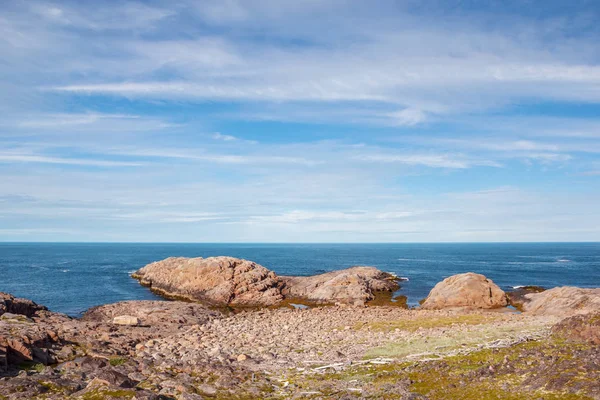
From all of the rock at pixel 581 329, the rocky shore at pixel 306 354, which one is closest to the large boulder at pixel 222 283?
the rocky shore at pixel 306 354

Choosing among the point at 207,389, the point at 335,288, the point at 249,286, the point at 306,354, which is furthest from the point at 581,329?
the point at 249,286

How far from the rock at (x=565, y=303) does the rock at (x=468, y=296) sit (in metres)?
3.34

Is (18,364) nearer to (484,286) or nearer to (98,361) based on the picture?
(98,361)

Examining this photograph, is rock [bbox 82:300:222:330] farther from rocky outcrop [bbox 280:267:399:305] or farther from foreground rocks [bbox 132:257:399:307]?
rocky outcrop [bbox 280:267:399:305]

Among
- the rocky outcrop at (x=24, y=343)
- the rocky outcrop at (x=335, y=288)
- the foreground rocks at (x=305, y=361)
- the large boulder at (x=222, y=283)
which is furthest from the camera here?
the large boulder at (x=222, y=283)

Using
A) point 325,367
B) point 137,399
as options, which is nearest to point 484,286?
point 325,367

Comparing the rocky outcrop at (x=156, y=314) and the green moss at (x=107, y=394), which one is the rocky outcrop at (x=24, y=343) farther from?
the rocky outcrop at (x=156, y=314)

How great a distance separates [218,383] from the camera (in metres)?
20.1

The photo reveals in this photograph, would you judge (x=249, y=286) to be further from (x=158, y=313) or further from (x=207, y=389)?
(x=207, y=389)

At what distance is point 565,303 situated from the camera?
1721 inches

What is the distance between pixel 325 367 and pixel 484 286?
36097mm

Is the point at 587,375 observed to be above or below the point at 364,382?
above

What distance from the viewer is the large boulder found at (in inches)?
2395

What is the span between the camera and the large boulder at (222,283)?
60844 mm
